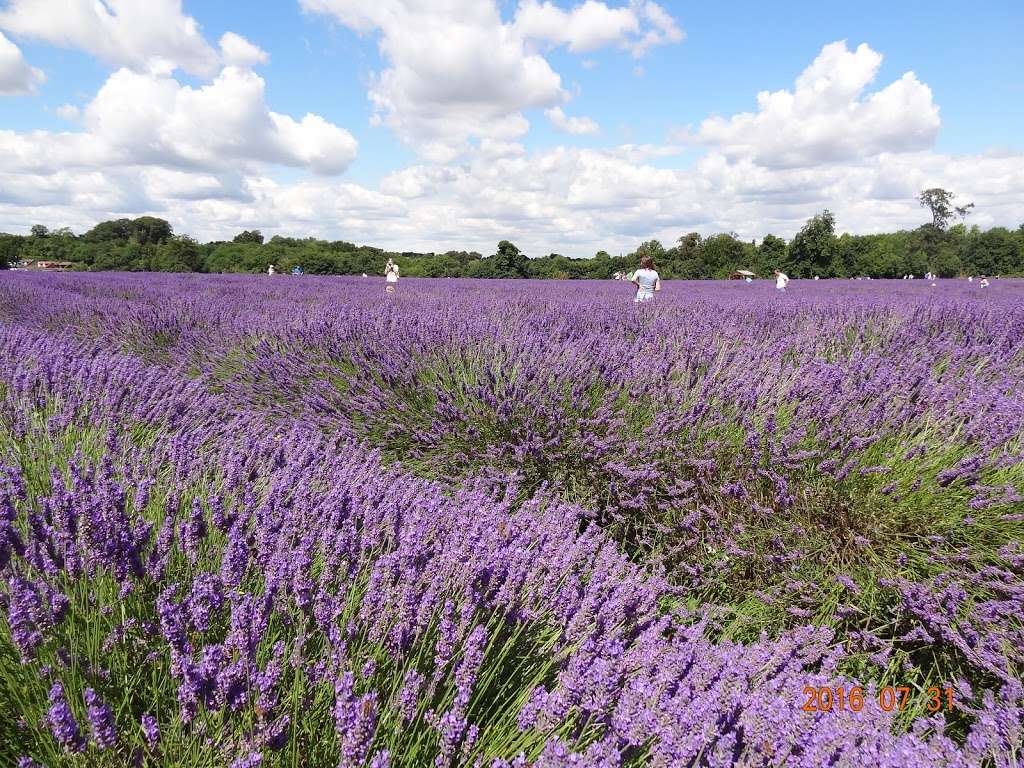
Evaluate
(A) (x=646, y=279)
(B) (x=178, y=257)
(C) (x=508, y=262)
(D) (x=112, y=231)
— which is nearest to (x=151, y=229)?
(D) (x=112, y=231)

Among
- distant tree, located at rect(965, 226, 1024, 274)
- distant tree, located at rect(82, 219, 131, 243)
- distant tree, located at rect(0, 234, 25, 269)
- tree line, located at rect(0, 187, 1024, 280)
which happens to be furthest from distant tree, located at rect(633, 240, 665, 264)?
distant tree, located at rect(82, 219, 131, 243)

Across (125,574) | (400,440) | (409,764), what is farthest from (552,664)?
(400,440)

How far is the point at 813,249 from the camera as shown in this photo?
3700 cm

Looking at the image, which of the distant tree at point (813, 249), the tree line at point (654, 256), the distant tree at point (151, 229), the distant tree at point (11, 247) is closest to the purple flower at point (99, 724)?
the tree line at point (654, 256)

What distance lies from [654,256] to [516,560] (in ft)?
163

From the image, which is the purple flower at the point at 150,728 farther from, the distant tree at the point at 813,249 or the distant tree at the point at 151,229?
the distant tree at the point at 151,229

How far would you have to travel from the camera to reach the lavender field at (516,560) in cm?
95

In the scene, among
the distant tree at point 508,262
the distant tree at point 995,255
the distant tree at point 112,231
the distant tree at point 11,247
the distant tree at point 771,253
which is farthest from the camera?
the distant tree at point 112,231

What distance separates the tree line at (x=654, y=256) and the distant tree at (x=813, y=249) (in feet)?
0.21

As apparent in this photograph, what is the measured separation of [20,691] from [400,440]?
2045 mm

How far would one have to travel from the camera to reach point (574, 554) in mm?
1620

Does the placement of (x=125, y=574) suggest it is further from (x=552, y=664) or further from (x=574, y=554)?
(x=574, y=554)

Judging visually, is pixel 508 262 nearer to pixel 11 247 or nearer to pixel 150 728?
pixel 150 728

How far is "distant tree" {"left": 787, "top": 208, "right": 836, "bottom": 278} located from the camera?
120 ft
